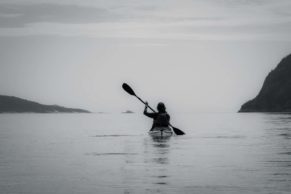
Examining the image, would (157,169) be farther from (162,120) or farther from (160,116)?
(162,120)

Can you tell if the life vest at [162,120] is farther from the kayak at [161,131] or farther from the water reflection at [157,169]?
the water reflection at [157,169]

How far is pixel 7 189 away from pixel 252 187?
6.82 m

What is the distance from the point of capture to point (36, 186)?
1612 cm

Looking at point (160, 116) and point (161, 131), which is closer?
point (160, 116)

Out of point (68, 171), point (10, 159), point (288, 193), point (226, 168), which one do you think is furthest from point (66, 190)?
point (10, 159)

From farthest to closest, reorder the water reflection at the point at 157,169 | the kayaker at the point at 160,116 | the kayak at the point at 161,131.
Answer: the kayak at the point at 161,131, the kayaker at the point at 160,116, the water reflection at the point at 157,169

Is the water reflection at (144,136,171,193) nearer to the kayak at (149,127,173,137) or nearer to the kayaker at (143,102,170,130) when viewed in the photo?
the kayaker at (143,102,170,130)

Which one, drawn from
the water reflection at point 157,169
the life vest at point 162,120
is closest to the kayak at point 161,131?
the life vest at point 162,120

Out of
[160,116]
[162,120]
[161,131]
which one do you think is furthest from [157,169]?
[161,131]

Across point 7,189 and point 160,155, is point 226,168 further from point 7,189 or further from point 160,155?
point 7,189

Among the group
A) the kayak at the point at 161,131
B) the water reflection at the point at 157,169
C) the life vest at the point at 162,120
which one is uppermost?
the life vest at the point at 162,120

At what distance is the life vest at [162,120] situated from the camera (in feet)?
128

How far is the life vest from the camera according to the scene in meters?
39.0

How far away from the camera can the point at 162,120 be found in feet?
130
